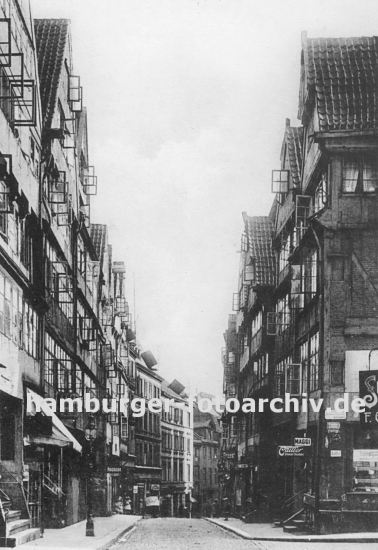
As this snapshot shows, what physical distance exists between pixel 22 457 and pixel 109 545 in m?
3.52

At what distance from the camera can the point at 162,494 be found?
9694 centimetres

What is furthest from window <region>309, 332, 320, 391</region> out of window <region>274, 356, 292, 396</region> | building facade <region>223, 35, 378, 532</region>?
window <region>274, 356, 292, 396</region>

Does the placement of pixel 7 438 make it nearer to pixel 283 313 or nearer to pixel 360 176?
pixel 360 176

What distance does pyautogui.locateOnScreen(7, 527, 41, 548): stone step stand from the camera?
71.9 feet

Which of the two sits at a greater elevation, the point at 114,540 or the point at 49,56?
the point at 49,56

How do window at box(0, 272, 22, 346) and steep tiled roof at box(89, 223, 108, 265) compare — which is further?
steep tiled roof at box(89, 223, 108, 265)

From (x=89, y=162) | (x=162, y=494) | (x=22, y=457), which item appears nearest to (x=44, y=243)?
(x=22, y=457)

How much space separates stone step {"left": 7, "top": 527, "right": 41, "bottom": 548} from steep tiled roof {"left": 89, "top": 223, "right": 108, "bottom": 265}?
89.6 ft

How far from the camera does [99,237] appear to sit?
179 ft

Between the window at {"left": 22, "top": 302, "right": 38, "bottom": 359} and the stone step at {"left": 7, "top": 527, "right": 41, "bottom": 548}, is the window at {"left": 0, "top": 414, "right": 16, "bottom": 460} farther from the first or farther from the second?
the window at {"left": 22, "top": 302, "right": 38, "bottom": 359}

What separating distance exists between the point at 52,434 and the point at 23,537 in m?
5.64

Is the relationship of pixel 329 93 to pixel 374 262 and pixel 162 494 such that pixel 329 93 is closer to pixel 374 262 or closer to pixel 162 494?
pixel 374 262

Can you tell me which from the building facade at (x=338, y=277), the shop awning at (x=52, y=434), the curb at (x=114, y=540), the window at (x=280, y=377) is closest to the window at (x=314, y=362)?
the building facade at (x=338, y=277)

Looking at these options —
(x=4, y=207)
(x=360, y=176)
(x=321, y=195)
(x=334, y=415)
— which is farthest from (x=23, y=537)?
(x=321, y=195)
